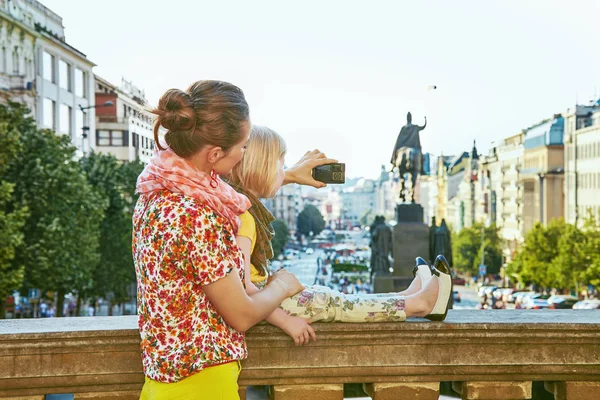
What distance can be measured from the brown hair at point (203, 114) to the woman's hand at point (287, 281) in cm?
89

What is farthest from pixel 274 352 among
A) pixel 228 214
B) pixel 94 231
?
pixel 94 231

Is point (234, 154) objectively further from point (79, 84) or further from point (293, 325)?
point (79, 84)

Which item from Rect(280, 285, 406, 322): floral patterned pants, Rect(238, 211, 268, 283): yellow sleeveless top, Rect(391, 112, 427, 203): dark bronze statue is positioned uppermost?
Rect(391, 112, 427, 203): dark bronze statue

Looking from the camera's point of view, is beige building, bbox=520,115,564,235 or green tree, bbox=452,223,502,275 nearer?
beige building, bbox=520,115,564,235

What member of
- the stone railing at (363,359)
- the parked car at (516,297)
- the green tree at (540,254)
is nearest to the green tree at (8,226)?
the stone railing at (363,359)

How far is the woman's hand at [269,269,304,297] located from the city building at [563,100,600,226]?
3397 inches

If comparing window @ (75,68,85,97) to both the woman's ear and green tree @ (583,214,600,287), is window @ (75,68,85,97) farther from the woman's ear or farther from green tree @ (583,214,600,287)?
the woman's ear

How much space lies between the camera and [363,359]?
18.3 feet

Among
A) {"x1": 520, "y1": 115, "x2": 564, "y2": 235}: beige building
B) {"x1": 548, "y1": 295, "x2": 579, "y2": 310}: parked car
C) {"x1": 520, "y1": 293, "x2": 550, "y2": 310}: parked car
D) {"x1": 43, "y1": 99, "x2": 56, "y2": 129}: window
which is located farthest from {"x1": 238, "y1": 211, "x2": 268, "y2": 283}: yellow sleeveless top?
{"x1": 520, "y1": 115, "x2": 564, "y2": 235}: beige building

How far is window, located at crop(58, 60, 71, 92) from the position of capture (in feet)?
227

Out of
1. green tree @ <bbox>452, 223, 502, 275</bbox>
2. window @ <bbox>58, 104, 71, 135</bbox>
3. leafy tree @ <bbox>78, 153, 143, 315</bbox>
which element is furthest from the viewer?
green tree @ <bbox>452, 223, 502, 275</bbox>

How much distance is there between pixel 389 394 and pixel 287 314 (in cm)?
75

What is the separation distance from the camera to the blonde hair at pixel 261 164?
17.7ft

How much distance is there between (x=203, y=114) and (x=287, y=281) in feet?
3.73
